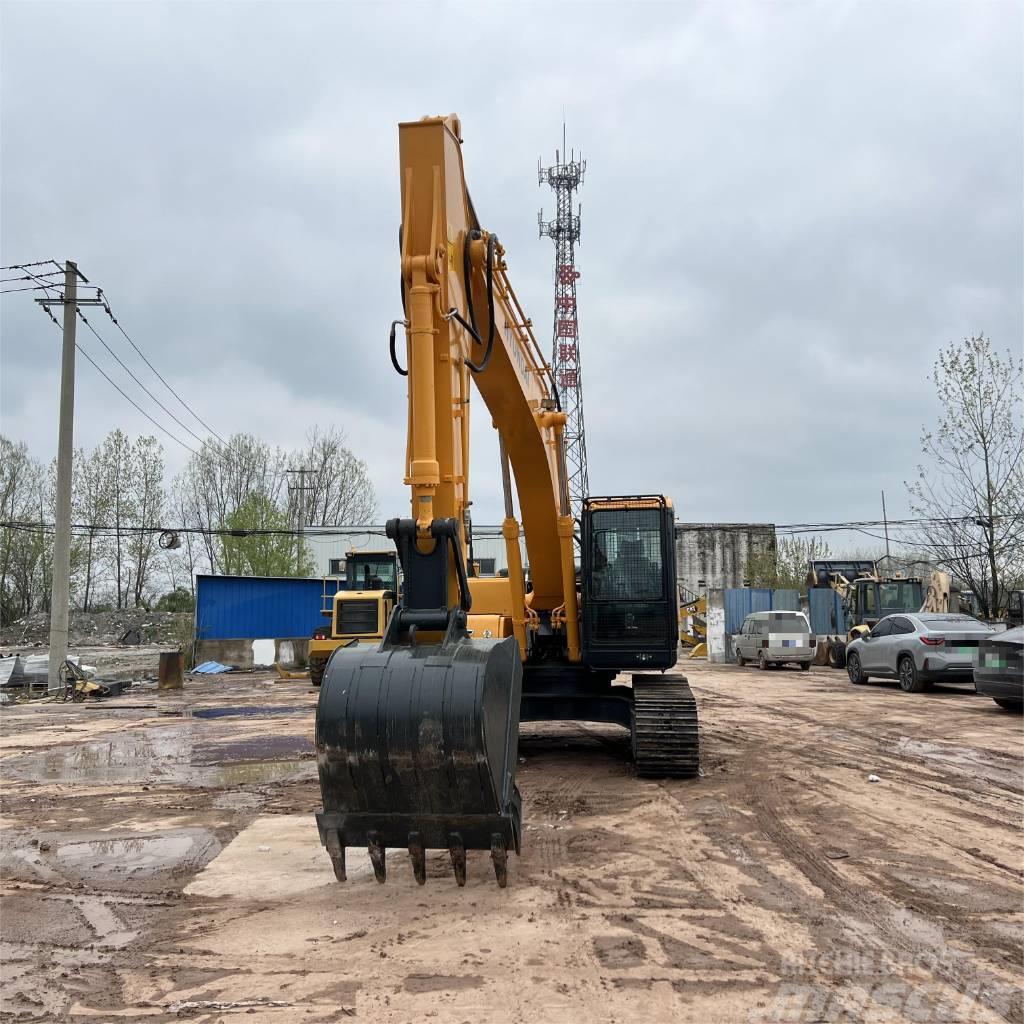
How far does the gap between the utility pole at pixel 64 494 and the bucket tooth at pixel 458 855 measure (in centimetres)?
1696

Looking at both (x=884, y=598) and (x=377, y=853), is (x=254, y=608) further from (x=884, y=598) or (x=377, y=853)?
(x=377, y=853)

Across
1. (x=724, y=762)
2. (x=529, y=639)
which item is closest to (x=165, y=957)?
(x=529, y=639)

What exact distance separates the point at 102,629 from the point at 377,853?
48.6 m

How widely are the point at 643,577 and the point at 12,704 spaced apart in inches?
596

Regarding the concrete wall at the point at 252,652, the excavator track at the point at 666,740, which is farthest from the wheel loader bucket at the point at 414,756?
the concrete wall at the point at 252,652

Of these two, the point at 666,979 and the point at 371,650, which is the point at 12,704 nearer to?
the point at 371,650

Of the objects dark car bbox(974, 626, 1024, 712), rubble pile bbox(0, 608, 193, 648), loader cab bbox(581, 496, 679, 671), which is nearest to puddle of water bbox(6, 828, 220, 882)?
loader cab bbox(581, 496, 679, 671)

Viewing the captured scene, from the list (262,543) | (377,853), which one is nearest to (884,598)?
(377,853)

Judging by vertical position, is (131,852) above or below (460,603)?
below

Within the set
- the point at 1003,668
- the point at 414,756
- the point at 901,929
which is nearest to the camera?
the point at 414,756

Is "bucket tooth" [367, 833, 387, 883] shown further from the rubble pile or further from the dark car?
the rubble pile

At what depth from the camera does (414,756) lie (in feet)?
13.2

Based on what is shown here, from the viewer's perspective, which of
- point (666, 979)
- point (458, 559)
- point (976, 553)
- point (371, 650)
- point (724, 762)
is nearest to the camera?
point (666, 979)

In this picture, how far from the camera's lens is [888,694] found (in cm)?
1605
